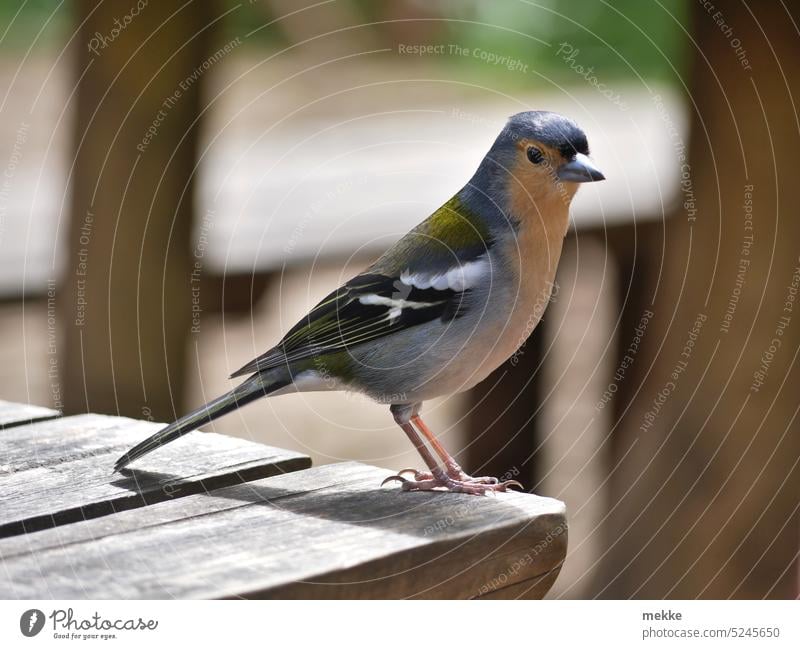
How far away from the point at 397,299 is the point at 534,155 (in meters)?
0.55

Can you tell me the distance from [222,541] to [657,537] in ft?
12.4

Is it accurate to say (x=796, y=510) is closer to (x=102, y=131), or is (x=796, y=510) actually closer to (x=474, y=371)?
(x=474, y=371)

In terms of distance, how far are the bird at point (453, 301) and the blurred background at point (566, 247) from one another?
2.07m

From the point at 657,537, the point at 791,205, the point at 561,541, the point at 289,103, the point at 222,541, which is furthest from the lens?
the point at 289,103

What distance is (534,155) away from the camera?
10.5ft

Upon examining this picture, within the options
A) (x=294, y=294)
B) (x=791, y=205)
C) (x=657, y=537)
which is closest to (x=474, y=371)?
(x=791, y=205)

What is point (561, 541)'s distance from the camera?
7.80ft
